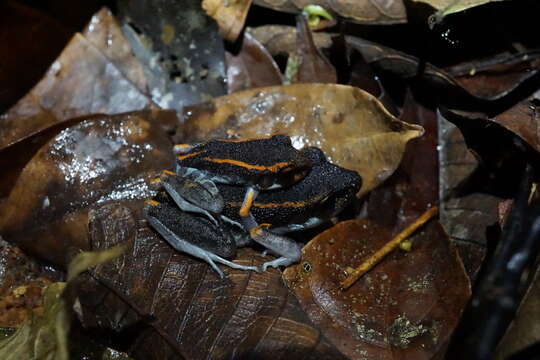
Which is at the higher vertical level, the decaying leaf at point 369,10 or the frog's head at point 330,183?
the decaying leaf at point 369,10

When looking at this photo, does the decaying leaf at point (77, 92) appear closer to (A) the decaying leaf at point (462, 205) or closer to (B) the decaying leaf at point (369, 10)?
(B) the decaying leaf at point (369, 10)

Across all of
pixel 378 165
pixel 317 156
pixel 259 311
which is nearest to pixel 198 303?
pixel 259 311

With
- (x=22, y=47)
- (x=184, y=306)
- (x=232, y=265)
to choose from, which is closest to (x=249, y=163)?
(x=232, y=265)

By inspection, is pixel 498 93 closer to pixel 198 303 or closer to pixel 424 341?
pixel 424 341

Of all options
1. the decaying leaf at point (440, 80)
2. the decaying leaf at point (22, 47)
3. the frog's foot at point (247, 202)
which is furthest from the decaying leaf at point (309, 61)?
the decaying leaf at point (22, 47)

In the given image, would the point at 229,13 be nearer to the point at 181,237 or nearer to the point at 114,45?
the point at 114,45

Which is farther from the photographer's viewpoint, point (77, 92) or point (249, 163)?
point (77, 92)
